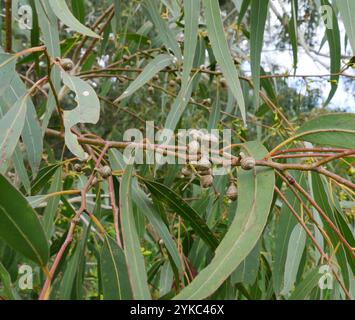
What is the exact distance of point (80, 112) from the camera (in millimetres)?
820

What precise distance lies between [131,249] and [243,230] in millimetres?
172

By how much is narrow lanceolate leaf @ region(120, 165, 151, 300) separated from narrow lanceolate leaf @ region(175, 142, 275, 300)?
106 millimetres

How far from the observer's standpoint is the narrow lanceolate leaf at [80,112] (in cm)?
76

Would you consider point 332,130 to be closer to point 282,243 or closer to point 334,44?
point 282,243

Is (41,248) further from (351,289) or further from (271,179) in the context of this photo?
(351,289)

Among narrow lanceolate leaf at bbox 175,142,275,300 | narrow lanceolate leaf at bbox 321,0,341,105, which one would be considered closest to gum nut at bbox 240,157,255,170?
narrow lanceolate leaf at bbox 175,142,275,300

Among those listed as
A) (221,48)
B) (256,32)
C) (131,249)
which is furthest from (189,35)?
(131,249)

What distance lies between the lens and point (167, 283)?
1311mm

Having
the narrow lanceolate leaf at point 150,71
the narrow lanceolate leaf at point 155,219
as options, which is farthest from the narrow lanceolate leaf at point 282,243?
the narrow lanceolate leaf at point 150,71

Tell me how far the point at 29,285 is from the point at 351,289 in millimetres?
651

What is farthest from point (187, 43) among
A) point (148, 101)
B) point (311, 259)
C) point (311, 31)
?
point (311, 31)

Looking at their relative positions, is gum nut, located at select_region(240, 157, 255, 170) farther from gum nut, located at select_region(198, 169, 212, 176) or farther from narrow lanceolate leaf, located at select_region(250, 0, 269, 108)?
narrow lanceolate leaf, located at select_region(250, 0, 269, 108)

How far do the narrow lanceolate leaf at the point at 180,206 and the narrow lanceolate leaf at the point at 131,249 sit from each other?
0.17 m
